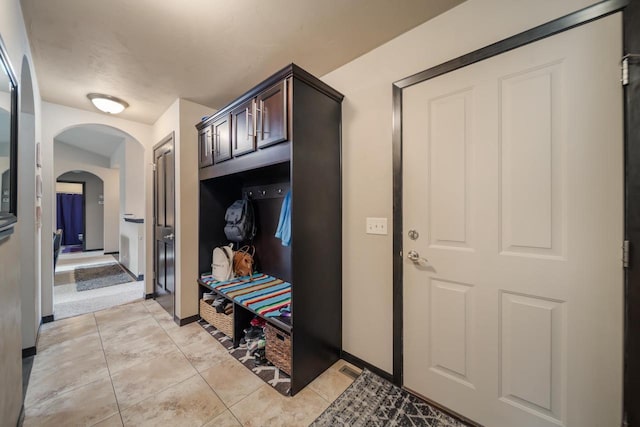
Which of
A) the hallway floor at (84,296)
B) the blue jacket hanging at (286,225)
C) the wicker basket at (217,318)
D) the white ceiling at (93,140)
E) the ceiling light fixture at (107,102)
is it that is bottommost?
the hallway floor at (84,296)

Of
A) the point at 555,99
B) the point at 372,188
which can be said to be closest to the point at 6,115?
the point at 372,188

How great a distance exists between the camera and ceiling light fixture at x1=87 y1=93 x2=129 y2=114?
246cm

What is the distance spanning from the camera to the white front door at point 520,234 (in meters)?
1.00

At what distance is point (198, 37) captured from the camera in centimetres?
165

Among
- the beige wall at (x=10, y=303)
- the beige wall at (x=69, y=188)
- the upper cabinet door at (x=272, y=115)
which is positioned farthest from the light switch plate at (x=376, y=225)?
the beige wall at (x=69, y=188)

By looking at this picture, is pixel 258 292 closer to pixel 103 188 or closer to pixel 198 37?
pixel 198 37

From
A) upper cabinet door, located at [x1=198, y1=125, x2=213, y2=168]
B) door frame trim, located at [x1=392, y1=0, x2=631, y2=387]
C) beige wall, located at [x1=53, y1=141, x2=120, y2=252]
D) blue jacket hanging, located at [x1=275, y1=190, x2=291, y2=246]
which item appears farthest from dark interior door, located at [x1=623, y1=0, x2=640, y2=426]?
beige wall, located at [x1=53, y1=141, x2=120, y2=252]

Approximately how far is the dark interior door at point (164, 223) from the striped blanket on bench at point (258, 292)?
556 mm

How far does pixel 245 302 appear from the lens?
6.21 feet

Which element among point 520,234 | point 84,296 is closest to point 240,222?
point 520,234

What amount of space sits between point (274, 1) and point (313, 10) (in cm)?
23

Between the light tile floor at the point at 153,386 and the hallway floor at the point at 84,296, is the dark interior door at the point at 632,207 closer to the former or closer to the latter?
the light tile floor at the point at 153,386

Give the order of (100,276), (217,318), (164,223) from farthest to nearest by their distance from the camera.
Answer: (100,276) → (164,223) → (217,318)

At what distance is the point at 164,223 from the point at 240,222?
3.76 feet
